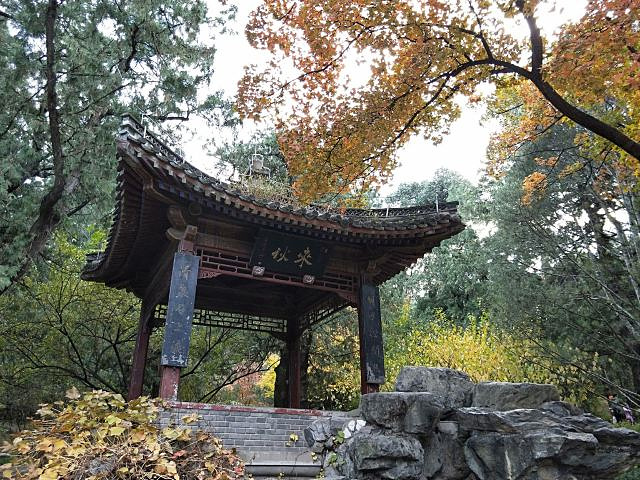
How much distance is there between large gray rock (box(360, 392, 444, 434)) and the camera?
17.1 ft

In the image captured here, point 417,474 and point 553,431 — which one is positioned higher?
point 553,431

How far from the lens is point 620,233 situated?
41.5 feet

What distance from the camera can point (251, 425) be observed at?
6809mm

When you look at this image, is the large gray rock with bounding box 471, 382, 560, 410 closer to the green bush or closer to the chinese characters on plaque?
the green bush

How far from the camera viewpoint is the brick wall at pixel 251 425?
6.52 metres

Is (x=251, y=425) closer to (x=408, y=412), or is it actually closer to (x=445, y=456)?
(x=408, y=412)

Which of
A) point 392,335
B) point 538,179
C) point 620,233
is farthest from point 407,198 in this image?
point 538,179

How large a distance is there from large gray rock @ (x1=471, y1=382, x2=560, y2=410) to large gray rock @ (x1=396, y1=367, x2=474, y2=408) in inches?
9.6

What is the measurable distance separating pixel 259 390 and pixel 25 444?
55.7 ft

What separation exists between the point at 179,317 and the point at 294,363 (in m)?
4.13

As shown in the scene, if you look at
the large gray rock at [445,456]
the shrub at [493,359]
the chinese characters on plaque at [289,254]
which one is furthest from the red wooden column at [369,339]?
the shrub at [493,359]

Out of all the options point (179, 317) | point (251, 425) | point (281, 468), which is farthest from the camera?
point (179, 317)

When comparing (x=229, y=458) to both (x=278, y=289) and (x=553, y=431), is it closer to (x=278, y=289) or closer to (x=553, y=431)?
(x=553, y=431)

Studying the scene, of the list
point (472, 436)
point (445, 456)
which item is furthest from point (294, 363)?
point (472, 436)
